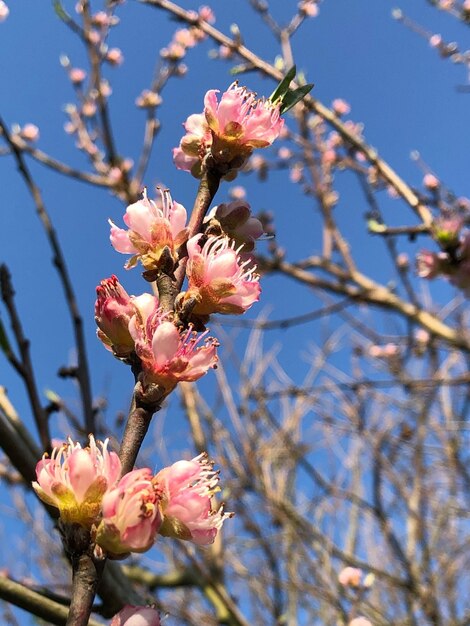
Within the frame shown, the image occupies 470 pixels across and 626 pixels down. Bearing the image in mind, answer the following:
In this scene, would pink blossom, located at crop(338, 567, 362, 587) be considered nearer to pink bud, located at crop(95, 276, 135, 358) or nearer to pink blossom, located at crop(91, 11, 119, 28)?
pink bud, located at crop(95, 276, 135, 358)

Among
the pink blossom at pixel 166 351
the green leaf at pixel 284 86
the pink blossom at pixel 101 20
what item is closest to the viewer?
the pink blossom at pixel 166 351

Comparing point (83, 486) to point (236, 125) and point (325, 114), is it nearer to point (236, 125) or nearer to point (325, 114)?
point (236, 125)

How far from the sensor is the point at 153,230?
835 millimetres

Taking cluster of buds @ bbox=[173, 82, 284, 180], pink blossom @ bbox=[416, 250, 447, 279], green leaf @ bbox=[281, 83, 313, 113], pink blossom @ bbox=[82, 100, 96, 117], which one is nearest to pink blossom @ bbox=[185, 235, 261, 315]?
cluster of buds @ bbox=[173, 82, 284, 180]

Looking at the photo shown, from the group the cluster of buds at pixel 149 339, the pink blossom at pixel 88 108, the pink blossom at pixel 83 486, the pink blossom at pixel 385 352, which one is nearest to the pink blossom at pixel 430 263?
the cluster of buds at pixel 149 339

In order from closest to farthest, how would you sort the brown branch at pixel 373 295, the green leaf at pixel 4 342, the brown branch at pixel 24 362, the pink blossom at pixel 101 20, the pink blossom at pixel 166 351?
1. the pink blossom at pixel 166 351
2. the green leaf at pixel 4 342
3. the brown branch at pixel 24 362
4. the brown branch at pixel 373 295
5. the pink blossom at pixel 101 20

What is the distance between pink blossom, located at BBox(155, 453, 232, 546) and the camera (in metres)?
0.66

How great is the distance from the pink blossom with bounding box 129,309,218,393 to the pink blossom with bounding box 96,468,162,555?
4.8 inches

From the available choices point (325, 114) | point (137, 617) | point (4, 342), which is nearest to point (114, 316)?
point (137, 617)

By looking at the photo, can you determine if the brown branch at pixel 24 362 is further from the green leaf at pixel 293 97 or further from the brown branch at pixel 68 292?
the green leaf at pixel 293 97

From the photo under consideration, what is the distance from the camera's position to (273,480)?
4414mm

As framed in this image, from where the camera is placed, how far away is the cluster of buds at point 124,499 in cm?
59

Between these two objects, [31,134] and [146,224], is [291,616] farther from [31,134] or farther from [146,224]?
[31,134]

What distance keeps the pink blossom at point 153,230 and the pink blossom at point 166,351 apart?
0.12 metres
